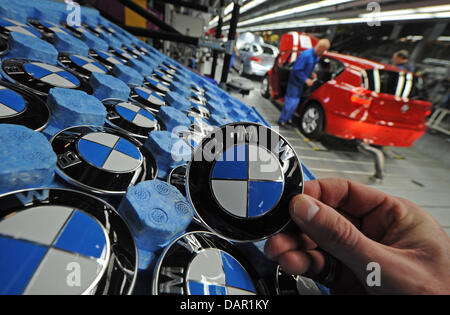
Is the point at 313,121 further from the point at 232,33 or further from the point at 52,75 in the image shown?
the point at 52,75

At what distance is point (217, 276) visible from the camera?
455 millimetres

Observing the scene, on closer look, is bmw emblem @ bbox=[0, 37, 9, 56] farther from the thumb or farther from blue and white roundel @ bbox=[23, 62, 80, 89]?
the thumb

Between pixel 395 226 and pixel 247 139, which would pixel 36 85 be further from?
pixel 395 226

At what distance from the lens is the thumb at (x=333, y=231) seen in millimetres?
508

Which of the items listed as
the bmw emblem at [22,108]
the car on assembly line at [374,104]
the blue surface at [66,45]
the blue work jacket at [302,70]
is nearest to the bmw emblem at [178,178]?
the bmw emblem at [22,108]

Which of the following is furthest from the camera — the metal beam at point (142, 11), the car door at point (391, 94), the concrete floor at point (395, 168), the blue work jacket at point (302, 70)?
the blue work jacket at point (302, 70)

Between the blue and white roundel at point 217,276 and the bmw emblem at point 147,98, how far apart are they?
772 mm

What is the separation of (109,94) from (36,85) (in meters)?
0.24

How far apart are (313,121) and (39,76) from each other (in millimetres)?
3754

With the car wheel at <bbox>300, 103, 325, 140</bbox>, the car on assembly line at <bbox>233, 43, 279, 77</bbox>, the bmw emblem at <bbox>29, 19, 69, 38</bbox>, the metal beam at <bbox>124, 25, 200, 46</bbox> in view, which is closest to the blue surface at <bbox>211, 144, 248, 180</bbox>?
the bmw emblem at <bbox>29, 19, 69, 38</bbox>

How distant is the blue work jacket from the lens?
3.66 metres

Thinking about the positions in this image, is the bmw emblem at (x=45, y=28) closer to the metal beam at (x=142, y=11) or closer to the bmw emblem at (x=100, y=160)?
the bmw emblem at (x=100, y=160)

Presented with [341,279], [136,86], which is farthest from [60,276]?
[136,86]

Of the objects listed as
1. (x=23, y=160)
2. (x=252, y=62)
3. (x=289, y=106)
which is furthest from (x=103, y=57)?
(x=252, y=62)
